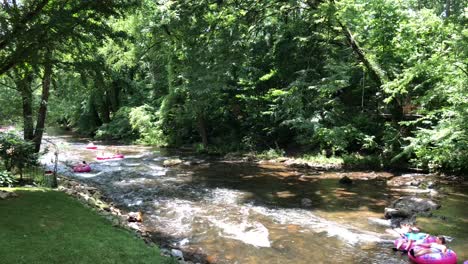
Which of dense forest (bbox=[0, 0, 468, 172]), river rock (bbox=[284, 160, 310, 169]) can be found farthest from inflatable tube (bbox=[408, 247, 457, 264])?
river rock (bbox=[284, 160, 310, 169])

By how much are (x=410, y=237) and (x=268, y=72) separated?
17.0 metres

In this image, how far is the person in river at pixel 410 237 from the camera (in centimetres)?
806

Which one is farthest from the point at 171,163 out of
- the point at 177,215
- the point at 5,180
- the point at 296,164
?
the point at 5,180

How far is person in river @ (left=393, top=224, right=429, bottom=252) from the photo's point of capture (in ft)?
26.5

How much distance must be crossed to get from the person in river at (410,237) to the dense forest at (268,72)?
5.60 meters

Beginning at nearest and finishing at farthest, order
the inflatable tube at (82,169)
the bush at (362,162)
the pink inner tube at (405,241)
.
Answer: the pink inner tube at (405,241) → the inflatable tube at (82,169) → the bush at (362,162)

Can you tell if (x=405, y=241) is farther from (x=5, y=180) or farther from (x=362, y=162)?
(x=362, y=162)

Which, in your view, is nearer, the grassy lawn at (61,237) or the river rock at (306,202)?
the grassy lawn at (61,237)

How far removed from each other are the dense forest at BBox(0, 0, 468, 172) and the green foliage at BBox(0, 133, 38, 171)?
1429 millimetres

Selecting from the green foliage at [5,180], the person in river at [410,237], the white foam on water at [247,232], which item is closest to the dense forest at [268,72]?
the green foliage at [5,180]

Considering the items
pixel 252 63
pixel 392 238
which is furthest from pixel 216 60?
pixel 392 238

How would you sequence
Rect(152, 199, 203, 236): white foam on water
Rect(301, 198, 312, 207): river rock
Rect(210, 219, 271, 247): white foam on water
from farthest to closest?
Rect(301, 198, 312, 207): river rock → Rect(152, 199, 203, 236): white foam on water → Rect(210, 219, 271, 247): white foam on water

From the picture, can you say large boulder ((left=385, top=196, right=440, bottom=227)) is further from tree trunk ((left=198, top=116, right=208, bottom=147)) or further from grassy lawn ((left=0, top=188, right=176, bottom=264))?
tree trunk ((left=198, top=116, right=208, bottom=147))

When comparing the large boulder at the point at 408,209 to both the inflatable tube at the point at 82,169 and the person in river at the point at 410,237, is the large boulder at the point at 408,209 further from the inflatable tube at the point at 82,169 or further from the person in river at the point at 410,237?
the inflatable tube at the point at 82,169
